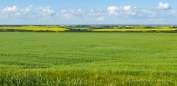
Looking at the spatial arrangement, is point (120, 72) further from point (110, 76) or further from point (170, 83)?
point (170, 83)

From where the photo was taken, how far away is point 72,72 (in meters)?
15.5

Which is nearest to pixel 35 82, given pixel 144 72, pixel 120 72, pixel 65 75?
pixel 65 75

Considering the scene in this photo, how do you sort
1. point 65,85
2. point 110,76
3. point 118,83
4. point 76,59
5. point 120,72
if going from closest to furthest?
point 65,85, point 118,83, point 110,76, point 120,72, point 76,59

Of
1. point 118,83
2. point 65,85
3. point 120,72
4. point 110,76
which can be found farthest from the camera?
point 120,72

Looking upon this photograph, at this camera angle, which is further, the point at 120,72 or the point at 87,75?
the point at 120,72

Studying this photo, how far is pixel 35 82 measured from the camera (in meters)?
11.9

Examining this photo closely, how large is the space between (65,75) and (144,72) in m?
4.35

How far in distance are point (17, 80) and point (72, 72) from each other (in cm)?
424

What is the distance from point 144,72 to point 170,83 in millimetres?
2879

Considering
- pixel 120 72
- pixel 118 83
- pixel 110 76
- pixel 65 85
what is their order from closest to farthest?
pixel 65 85, pixel 118 83, pixel 110 76, pixel 120 72

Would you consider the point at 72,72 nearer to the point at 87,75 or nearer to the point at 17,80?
the point at 87,75

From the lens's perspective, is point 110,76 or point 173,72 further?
point 173,72

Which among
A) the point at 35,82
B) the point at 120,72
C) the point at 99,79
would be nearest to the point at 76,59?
the point at 120,72

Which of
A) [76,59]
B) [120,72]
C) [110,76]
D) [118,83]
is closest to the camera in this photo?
[118,83]
